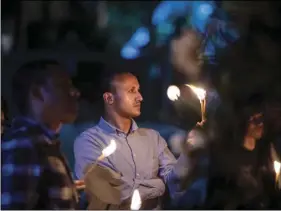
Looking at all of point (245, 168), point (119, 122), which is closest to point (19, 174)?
point (119, 122)

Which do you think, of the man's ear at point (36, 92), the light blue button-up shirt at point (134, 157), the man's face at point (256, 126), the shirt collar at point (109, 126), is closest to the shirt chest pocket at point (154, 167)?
the light blue button-up shirt at point (134, 157)

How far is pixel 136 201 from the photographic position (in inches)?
70.0

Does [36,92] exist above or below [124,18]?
below

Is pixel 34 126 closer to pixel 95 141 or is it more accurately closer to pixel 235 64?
pixel 95 141

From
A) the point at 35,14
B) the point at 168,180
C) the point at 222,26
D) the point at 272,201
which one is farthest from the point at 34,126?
the point at 272,201

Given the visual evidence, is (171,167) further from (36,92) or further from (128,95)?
(36,92)

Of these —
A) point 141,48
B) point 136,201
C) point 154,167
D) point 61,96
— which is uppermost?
point 141,48

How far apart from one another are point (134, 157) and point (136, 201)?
15 centimetres

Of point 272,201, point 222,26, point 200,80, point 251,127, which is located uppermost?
point 222,26

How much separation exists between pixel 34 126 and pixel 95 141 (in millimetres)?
215

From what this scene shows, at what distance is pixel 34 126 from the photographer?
5.80 ft

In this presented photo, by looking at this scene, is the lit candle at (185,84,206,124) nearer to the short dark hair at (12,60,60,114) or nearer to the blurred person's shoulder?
the blurred person's shoulder

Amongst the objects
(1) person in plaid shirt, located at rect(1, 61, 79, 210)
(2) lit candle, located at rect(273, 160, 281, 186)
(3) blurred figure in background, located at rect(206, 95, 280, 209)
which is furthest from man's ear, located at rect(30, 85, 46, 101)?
(2) lit candle, located at rect(273, 160, 281, 186)

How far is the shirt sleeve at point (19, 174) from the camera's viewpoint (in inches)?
69.2
